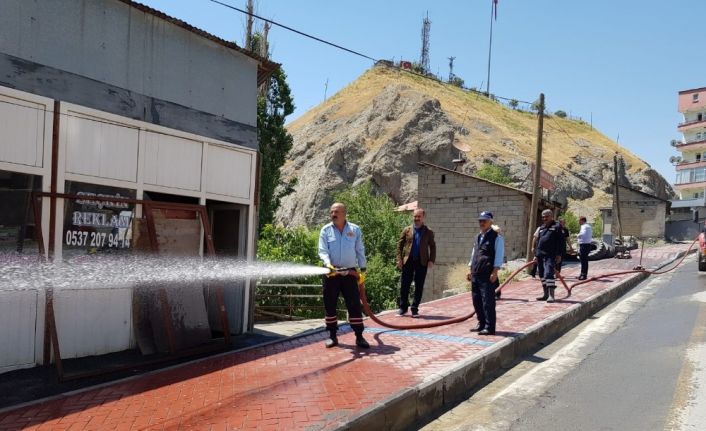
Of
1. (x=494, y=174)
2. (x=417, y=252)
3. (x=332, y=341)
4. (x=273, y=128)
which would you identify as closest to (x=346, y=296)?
(x=332, y=341)

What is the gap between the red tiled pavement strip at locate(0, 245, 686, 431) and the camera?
4422 mm

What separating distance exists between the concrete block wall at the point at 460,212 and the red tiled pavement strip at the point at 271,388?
1606 centimetres


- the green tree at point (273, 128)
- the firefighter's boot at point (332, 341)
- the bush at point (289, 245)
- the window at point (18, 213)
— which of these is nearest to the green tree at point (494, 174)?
the green tree at point (273, 128)

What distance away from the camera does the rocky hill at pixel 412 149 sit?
58531mm

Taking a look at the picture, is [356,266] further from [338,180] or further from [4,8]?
[338,180]

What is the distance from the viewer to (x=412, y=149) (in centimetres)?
5944

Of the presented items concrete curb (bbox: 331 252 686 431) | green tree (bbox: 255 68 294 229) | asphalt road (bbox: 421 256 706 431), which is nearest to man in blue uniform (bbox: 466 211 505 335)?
concrete curb (bbox: 331 252 686 431)

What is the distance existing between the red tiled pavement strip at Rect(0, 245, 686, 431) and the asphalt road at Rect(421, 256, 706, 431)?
2.06ft

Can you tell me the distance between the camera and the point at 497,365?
6773mm

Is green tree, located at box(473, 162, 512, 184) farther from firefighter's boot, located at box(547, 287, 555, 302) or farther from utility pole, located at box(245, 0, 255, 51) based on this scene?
firefighter's boot, located at box(547, 287, 555, 302)

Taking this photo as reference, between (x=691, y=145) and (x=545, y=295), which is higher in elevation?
(x=691, y=145)

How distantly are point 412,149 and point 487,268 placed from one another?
5270cm

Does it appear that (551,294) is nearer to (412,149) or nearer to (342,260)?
(342,260)

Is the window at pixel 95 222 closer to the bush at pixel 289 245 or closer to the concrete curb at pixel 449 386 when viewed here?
the concrete curb at pixel 449 386
